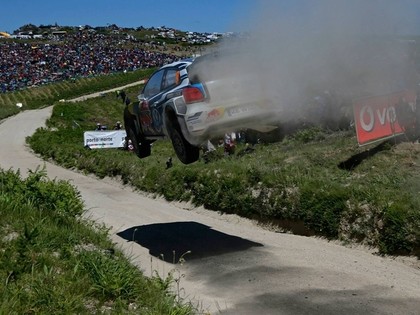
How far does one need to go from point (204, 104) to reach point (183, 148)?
0.96 meters

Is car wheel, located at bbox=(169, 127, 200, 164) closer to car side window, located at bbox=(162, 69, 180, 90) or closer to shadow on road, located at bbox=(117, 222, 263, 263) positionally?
car side window, located at bbox=(162, 69, 180, 90)

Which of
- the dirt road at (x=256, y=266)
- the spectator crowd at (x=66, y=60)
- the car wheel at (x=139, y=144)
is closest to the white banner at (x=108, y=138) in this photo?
the dirt road at (x=256, y=266)

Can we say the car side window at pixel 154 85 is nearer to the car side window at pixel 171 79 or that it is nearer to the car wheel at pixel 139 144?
the car side window at pixel 171 79

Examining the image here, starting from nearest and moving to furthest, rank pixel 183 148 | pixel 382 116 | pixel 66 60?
pixel 183 148 < pixel 382 116 < pixel 66 60

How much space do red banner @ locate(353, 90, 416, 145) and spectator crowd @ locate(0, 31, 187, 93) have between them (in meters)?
63.0

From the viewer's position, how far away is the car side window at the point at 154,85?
9.86 m

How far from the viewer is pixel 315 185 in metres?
17.8

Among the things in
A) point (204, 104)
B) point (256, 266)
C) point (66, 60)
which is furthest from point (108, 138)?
point (66, 60)

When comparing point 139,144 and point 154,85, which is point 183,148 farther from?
point 139,144

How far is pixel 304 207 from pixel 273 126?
9.00m

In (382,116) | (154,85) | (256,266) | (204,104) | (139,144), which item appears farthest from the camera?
(382,116)

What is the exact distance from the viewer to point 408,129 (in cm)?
1853

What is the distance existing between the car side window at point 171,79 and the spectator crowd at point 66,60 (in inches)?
2730

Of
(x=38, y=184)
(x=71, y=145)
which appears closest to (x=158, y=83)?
(x=38, y=184)
